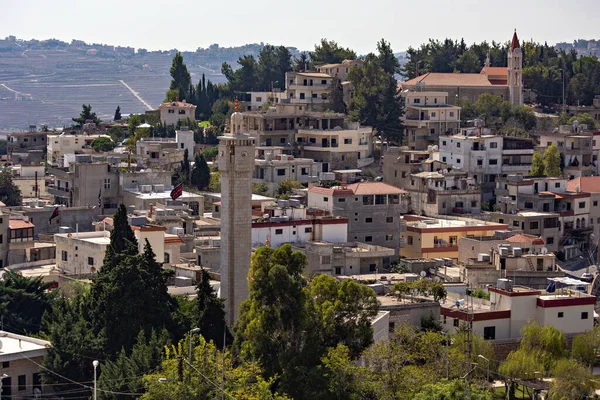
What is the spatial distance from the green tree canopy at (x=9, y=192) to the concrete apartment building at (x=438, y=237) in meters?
16.8

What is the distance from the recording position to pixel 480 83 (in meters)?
86.8

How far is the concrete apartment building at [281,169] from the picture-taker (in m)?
65.9

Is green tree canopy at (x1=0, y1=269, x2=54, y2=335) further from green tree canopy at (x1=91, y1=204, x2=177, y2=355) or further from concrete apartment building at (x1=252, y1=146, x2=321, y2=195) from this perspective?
concrete apartment building at (x1=252, y1=146, x2=321, y2=195)

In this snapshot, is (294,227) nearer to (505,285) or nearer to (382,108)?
(505,285)

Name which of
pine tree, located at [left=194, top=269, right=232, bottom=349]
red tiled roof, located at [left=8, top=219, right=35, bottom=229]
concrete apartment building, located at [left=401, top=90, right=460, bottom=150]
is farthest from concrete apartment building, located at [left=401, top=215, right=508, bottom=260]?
concrete apartment building, located at [left=401, top=90, right=460, bottom=150]

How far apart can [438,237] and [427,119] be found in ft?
68.5

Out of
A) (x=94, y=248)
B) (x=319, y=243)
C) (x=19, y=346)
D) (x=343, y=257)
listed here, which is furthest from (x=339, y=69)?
(x=19, y=346)

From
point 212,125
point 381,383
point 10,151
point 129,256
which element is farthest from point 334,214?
point 10,151

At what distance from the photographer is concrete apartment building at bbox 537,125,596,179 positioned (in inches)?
2837

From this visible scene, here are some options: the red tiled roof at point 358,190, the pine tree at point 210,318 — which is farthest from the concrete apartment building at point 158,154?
the pine tree at point 210,318

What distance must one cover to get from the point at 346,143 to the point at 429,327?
97.9ft

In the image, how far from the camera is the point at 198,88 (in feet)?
293

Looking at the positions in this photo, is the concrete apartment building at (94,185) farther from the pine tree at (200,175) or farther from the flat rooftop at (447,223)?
the flat rooftop at (447,223)

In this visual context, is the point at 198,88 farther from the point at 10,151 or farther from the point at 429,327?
the point at 429,327
